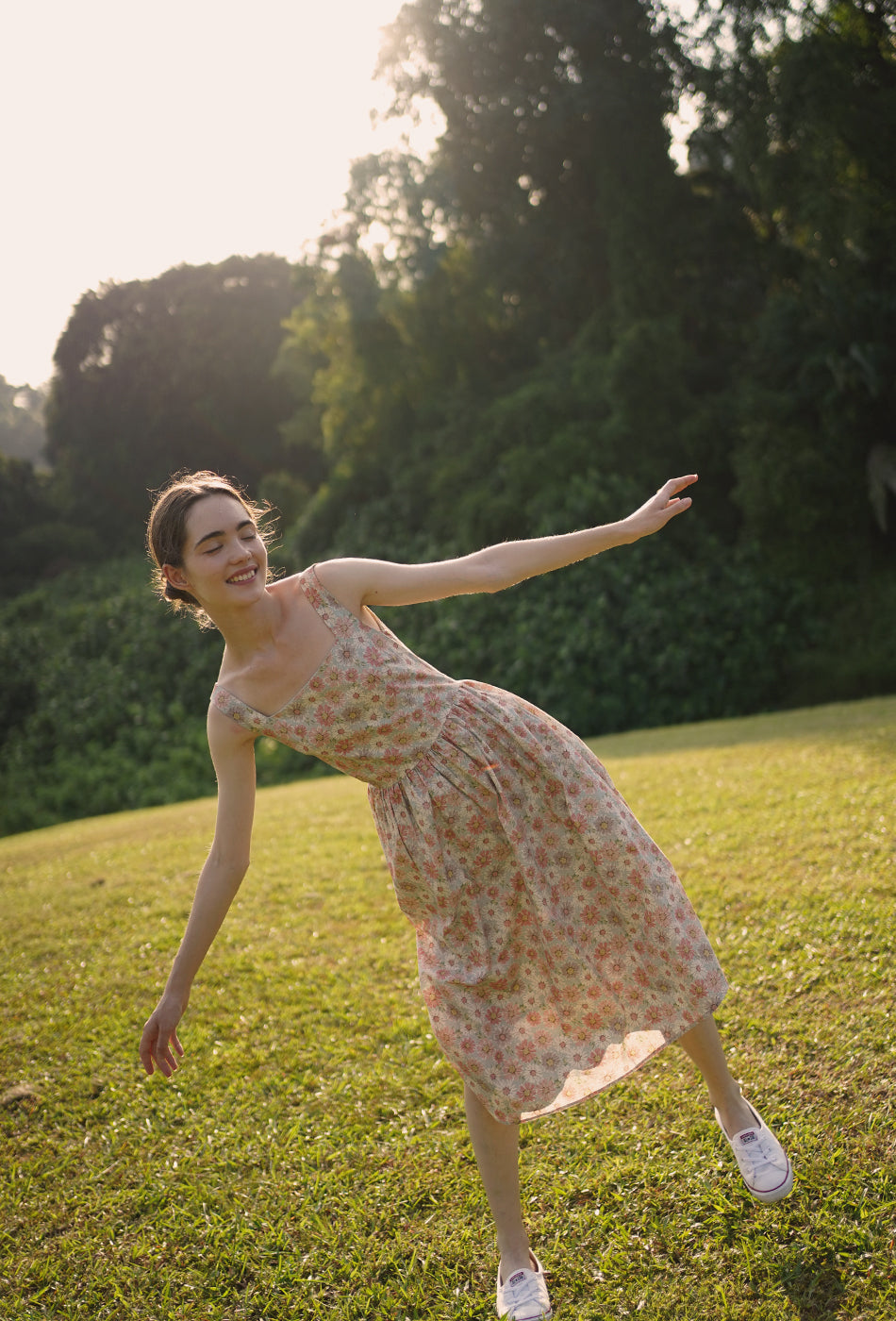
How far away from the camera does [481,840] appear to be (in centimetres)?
220

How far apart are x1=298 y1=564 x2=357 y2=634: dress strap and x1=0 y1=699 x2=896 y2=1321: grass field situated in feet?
4.99

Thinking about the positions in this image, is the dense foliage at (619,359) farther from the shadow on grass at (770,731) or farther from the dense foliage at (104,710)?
the shadow on grass at (770,731)

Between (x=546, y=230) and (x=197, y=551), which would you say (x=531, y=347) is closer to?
(x=546, y=230)

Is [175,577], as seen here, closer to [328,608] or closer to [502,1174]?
[328,608]

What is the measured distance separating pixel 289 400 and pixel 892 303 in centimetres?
1752

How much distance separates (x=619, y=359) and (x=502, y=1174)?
13.1 metres

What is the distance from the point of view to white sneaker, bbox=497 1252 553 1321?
6.63ft

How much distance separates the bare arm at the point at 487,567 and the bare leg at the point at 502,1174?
3.65 feet

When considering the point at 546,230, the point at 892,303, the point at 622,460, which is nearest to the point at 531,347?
the point at 546,230

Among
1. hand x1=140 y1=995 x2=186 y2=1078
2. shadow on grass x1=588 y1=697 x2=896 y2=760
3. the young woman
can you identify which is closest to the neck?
the young woman

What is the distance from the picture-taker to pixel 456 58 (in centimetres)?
1509

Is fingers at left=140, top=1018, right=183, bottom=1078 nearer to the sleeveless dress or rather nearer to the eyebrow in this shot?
the sleeveless dress

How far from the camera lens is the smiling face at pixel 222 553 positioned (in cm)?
223

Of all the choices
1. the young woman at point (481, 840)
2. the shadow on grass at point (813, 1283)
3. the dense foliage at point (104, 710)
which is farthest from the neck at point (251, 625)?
the dense foliage at point (104, 710)
